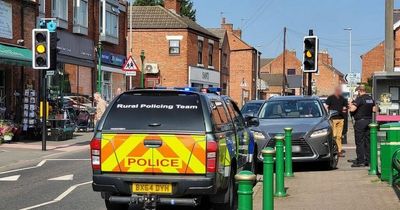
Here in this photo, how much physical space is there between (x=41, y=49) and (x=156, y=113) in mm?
10816

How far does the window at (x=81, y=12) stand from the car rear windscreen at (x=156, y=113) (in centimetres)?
2089

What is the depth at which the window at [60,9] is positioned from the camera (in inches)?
1009

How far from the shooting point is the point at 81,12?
93.3ft

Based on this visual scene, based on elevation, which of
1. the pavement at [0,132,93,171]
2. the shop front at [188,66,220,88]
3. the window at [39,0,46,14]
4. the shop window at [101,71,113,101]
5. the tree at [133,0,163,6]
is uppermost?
the tree at [133,0,163,6]

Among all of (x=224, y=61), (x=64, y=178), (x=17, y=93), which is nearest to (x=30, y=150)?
(x=17, y=93)

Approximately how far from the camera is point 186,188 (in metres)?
7.20

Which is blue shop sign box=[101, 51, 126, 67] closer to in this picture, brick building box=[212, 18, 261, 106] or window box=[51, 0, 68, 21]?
window box=[51, 0, 68, 21]

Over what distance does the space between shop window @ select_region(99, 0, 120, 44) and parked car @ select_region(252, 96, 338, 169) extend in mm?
19093

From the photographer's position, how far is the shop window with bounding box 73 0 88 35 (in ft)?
90.6

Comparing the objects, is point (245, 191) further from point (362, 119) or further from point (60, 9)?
point (60, 9)

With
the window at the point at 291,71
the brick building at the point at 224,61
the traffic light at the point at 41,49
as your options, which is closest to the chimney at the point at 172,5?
the brick building at the point at 224,61

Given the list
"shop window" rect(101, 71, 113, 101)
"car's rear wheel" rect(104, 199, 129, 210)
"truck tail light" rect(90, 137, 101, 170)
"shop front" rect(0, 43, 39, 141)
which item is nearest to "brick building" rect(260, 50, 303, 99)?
"shop window" rect(101, 71, 113, 101)

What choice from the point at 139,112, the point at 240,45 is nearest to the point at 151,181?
the point at 139,112

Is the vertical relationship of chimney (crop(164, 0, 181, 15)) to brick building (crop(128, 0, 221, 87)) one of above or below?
above
